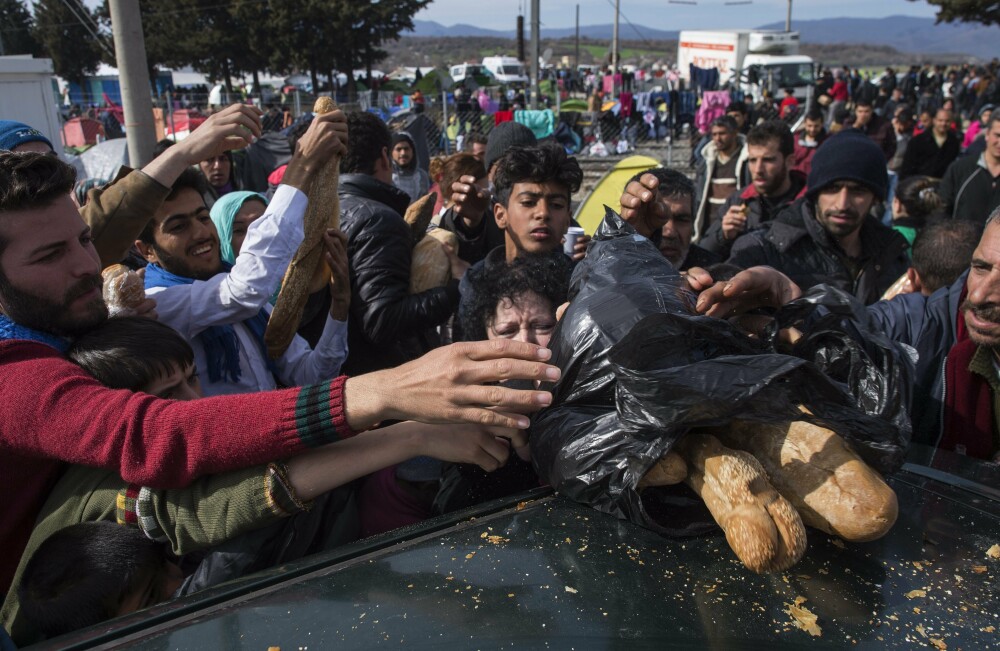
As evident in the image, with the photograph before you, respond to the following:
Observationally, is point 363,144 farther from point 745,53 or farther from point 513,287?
point 745,53

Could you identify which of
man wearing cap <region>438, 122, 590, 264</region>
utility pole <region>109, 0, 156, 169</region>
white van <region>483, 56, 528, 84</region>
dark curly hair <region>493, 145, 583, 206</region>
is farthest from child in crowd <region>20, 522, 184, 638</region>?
white van <region>483, 56, 528, 84</region>

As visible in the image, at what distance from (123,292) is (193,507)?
0.94m

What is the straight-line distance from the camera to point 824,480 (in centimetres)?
127

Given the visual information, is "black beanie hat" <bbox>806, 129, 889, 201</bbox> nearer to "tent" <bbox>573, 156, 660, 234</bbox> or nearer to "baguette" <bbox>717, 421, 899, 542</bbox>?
"baguette" <bbox>717, 421, 899, 542</bbox>

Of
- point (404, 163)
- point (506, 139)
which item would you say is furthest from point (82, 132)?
point (506, 139)

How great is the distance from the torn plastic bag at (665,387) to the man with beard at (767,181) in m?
2.96

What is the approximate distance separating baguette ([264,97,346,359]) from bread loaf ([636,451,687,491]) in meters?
1.68

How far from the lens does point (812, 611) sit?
4.04 feet

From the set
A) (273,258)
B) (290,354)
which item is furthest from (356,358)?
(273,258)

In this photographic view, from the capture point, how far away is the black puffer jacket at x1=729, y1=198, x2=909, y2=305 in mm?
3508

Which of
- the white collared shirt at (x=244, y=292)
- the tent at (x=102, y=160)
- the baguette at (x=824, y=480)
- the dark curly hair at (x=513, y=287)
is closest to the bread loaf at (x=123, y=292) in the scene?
the white collared shirt at (x=244, y=292)

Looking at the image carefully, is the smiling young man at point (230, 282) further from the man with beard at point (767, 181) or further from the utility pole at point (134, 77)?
the man with beard at point (767, 181)

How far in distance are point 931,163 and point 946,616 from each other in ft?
33.1

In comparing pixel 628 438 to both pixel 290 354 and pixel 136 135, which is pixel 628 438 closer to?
pixel 290 354
